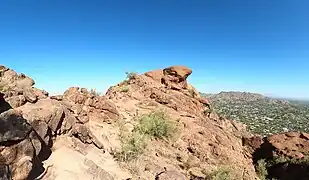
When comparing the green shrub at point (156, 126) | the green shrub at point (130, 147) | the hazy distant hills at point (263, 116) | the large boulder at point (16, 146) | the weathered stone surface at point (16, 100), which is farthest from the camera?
the hazy distant hills at point (263, 116)

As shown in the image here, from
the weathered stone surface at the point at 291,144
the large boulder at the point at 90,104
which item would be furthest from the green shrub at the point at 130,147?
the weathered stone surface at the point at 291,144

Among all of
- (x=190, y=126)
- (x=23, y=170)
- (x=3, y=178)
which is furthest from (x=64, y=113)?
(x=190, y=126)

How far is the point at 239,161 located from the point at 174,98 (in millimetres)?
6534

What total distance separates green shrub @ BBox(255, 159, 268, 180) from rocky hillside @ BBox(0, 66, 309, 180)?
0.02 metres

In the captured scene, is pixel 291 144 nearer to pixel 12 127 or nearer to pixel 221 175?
pixel 221 175

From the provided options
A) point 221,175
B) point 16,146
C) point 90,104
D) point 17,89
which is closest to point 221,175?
point 221,175

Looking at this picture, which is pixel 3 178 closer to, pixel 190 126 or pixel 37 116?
pixel 37 116

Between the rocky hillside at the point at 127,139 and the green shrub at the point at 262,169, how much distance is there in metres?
0.02

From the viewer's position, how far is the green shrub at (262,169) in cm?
1756

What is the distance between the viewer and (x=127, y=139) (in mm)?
13711

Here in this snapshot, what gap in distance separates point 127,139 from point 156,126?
8.96ft

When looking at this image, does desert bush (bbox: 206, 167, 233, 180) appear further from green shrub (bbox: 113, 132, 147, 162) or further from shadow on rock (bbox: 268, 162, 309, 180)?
shadow on rock (bbox: 268, 162, 309, 180)

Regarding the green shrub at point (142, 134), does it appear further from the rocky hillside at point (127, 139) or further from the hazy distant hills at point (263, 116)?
the hazy distant hills at point (263, 116)

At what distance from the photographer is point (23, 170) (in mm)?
7949
